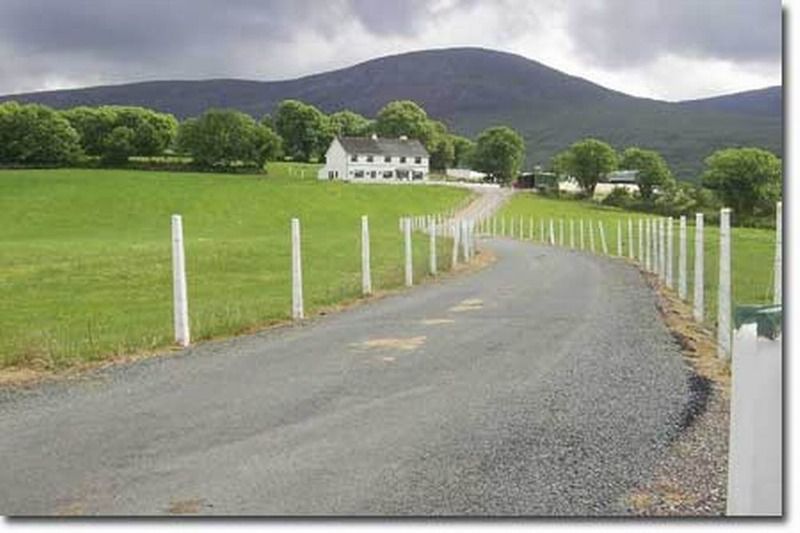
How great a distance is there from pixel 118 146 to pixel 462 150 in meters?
36.5

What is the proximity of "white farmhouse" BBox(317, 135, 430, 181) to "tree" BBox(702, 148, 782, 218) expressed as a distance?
2271 inches

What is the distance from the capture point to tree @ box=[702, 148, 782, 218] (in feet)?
31.3

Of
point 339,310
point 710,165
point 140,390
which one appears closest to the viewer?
point 140,390

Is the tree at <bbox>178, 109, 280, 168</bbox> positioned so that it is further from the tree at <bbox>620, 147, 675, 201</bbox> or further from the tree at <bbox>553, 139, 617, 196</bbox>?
the tree at <bbox>620, 147, 675, 201</bbox>

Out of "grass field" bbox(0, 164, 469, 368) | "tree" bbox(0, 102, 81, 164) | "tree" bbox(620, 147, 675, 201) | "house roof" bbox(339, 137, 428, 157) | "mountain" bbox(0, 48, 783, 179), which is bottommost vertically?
"grass field" bbox(0, 164, 469, 368)

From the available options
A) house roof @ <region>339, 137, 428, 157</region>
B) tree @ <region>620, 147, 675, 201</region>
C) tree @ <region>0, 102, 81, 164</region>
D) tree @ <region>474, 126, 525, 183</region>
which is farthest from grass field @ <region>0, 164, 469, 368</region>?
house roof @ <region>339, 137, 428, 157</region>

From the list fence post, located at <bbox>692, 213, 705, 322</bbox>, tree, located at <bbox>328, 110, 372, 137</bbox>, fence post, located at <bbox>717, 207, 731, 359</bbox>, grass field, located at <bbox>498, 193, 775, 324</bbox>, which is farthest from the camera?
tree, located at <bbox>328, 110, 372, 137</bbox>

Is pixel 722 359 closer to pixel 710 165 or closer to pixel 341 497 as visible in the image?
pixel 341 497

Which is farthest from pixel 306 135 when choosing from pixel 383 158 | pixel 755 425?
pixel 755 425

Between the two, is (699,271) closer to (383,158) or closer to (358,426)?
(358,426)

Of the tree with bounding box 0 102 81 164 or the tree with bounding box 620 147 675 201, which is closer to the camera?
the tree with bounding box 620 147 675 201

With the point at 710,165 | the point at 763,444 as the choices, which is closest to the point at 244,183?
the point at 710,165

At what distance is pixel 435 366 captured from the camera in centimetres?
698

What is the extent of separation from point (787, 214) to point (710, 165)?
16.0m
